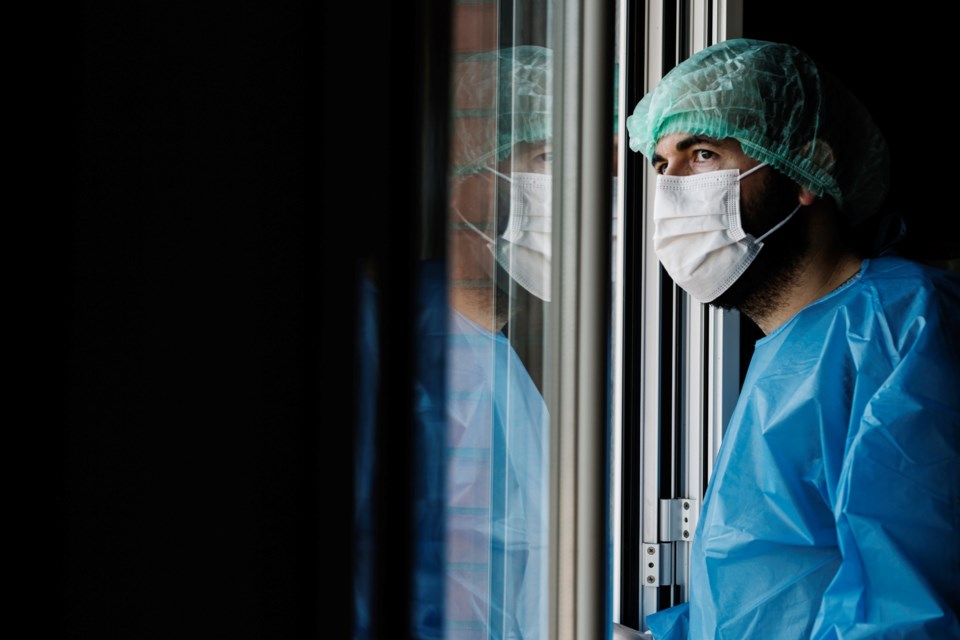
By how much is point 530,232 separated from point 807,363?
2.60 ft

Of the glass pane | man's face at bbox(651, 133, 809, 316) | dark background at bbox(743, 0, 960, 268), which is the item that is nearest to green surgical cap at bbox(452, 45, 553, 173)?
the glass pane

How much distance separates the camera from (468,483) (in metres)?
0.45

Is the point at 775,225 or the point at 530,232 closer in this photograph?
the point at 530,232

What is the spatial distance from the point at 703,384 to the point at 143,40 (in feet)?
4.55

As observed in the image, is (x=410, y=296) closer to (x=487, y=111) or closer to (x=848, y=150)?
(x=487, y=111)

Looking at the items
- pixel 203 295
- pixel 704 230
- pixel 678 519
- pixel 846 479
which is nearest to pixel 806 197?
pixel 704 230

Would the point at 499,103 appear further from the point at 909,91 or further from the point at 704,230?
the point at 909,91

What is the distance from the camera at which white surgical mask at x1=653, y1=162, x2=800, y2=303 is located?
1302 mm

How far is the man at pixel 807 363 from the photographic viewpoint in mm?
995

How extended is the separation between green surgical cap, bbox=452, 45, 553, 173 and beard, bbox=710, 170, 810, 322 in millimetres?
856

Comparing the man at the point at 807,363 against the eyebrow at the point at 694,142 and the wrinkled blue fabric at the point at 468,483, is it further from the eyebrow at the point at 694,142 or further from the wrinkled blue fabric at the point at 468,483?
the wrinkled blue fabric at the point at 468,483

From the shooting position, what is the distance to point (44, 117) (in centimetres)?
24

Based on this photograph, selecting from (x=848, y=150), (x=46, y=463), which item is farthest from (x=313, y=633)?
(x=848, y=150)

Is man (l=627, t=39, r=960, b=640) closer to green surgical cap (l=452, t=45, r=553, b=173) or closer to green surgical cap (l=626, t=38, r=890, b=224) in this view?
green surgical cap (l=626, t=38, r=890, b=224)
